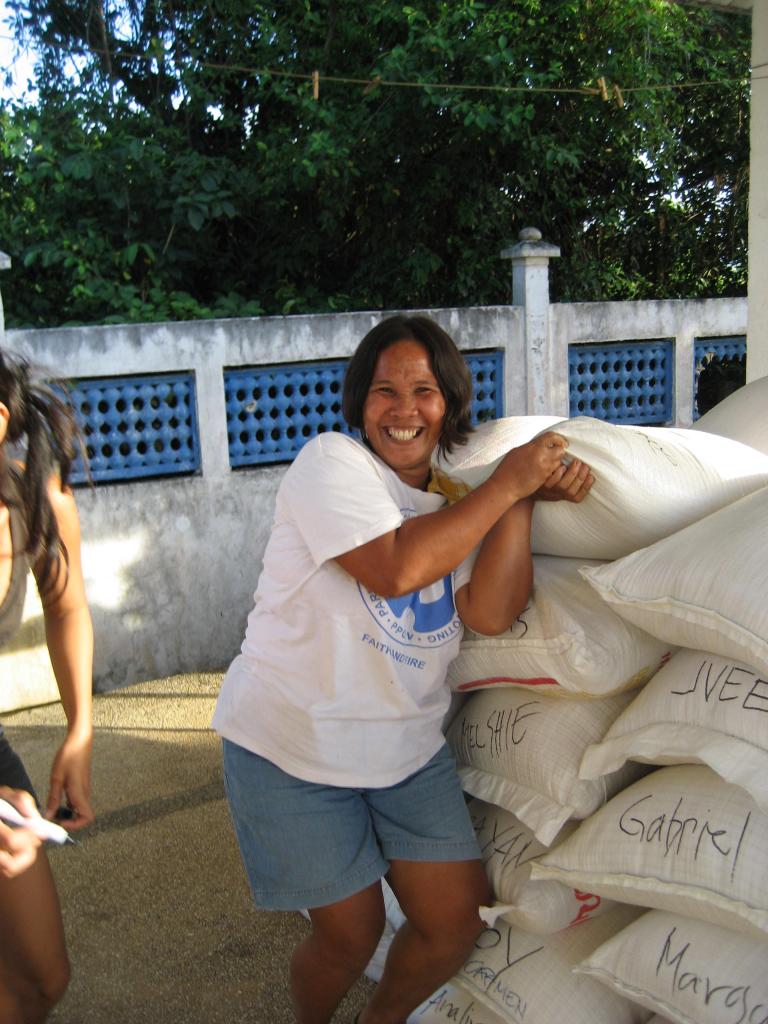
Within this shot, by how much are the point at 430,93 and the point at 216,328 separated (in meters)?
2.28

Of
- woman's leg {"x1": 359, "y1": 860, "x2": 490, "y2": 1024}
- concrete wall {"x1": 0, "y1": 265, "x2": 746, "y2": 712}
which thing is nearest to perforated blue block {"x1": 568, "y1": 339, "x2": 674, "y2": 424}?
concrete wall {"x1": 0, "y1": 265, "x2": 746, "y2": 712}

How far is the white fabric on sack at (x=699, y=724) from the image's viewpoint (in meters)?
1.52

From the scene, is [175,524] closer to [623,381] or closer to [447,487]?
[623,381]

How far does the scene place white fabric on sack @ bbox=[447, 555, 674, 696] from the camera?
1792 millimetres

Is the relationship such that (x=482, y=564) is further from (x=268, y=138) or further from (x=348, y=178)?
(x=268, y=138)

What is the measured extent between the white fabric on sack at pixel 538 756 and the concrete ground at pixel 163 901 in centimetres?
64

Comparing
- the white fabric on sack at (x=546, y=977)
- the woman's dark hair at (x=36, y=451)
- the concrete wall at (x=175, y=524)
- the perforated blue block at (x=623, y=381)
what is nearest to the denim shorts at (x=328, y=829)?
the white fabric on sack at (x=546, y=977)

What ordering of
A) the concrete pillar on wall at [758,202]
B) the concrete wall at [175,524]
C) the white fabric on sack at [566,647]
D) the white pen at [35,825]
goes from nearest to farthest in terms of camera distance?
the white pen at [35,825] → the white fabric on sack at [566,647] → the concrete pillar on wall at [758,202] → the concrete wall at [175,524]

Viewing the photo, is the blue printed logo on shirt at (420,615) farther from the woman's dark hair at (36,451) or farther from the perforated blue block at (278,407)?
the perforated blue block at (278,407)

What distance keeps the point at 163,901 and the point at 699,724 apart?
5.34ft

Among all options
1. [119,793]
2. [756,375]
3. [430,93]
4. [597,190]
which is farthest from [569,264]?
[119,793]

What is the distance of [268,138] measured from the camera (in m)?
6.46

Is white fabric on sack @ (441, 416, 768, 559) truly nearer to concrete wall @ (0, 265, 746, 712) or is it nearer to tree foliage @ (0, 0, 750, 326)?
concrete wall @ (0, 265, 746, 712)

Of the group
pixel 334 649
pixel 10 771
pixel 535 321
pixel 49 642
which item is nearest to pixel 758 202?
pixel 535 321
